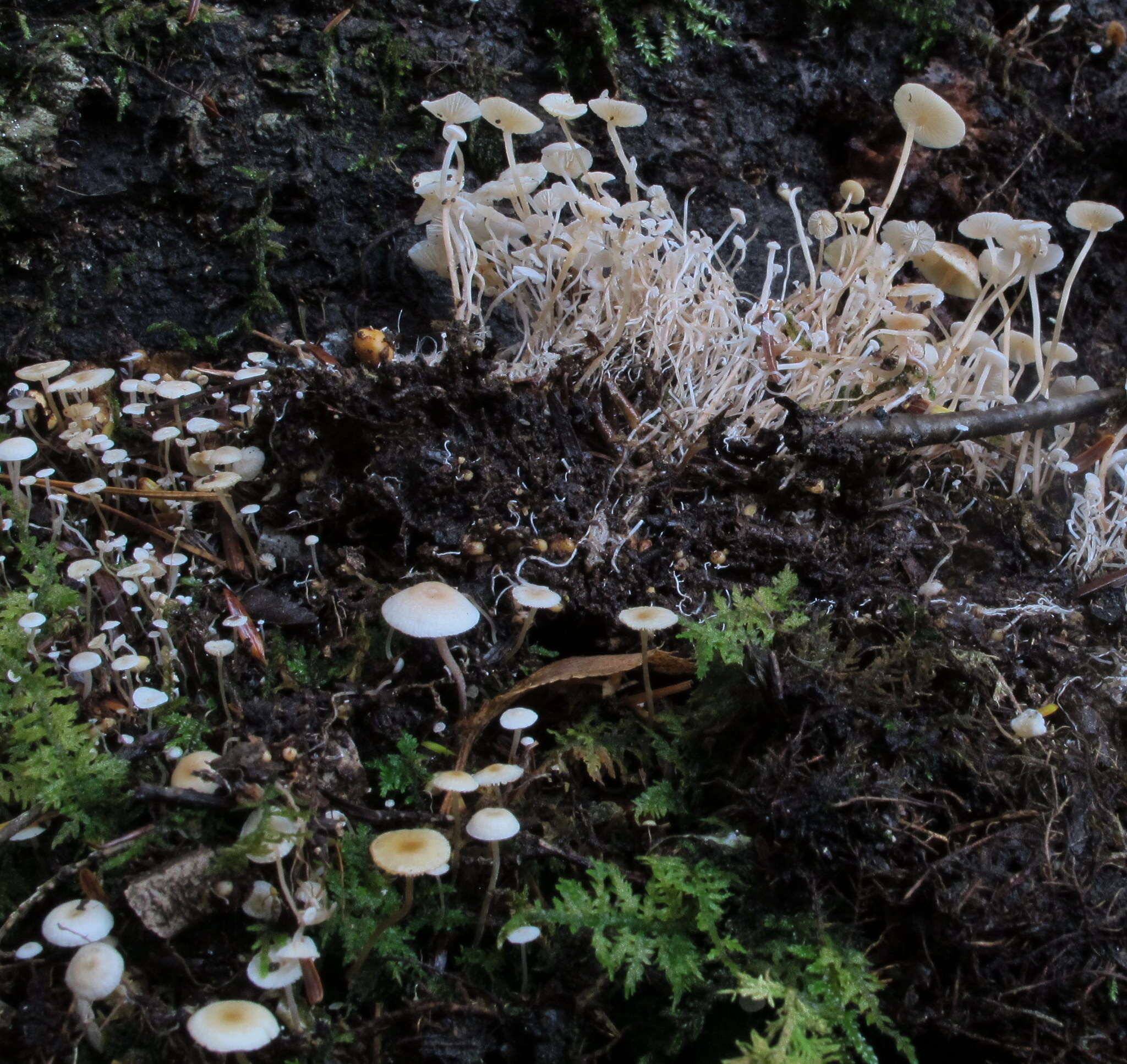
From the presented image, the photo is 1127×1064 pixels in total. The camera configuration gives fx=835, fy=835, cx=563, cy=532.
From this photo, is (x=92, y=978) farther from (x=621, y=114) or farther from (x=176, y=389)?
(x=621, y=114)

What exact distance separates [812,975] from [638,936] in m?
0.37

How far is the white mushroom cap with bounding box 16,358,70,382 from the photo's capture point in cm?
262

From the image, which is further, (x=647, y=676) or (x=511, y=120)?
(x=511, y=120)

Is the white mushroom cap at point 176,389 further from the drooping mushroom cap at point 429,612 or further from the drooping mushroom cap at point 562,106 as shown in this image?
the drooping mushroom cap at point 562,106

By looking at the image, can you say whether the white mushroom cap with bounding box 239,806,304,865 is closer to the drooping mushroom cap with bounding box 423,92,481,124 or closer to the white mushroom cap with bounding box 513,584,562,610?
the white mushroom cap with bounding box 513,584,562,610

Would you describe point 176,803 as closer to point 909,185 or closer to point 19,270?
point 19,270

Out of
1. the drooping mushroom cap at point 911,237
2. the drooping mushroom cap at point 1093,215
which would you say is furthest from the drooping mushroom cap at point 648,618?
the drooping mushroom cap at point 1093,215

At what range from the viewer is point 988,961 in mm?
1752

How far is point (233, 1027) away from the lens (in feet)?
4.96

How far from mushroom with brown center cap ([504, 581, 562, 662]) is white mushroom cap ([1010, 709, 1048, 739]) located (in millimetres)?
1167

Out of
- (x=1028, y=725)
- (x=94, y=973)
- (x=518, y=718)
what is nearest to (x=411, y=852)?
(x=518, y=718)

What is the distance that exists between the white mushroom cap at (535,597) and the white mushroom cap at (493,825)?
20.9 inches

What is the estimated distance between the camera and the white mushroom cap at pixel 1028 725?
6.63 feet

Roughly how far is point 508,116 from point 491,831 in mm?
2223
